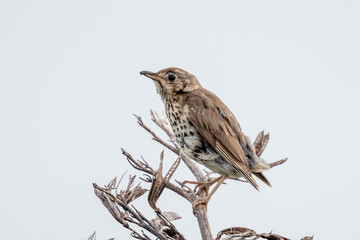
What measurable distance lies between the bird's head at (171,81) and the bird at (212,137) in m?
0.07

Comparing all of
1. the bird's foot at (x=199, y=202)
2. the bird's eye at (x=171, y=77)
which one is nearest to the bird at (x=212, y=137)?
the bird's foot at (x=199, y=202)

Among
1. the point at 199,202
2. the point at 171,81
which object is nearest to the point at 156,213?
the point at 199,202

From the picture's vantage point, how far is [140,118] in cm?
595

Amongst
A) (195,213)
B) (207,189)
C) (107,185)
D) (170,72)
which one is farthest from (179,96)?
(107,185)

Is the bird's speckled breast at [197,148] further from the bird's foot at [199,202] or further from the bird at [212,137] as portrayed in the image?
the bird's foot at [199,202]

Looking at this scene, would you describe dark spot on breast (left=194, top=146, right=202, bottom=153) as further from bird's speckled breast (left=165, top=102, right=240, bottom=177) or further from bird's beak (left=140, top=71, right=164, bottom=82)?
bird's beak (left=140, top=71, right=164, bottom=82)

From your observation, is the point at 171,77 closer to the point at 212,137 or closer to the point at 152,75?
the point at 152,75

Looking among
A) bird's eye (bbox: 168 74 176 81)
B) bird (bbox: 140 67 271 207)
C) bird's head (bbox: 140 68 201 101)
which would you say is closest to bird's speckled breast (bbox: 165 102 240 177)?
bird (bbox: 140 67 271 207)

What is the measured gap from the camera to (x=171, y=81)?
251 inches

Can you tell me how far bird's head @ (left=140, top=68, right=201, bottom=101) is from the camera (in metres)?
6.37

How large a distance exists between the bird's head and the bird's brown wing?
0.90 feet

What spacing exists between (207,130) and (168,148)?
658mm

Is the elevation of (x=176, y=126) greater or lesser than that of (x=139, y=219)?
greater

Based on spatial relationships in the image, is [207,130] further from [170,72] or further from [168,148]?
[170,72]
